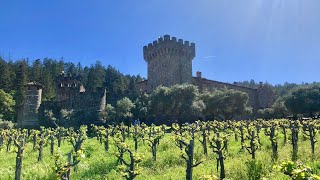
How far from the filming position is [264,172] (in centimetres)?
988

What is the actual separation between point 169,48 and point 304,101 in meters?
23.5

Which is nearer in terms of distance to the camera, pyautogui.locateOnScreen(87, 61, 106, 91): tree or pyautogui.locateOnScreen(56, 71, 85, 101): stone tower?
pyautogui.locateOnScreen(56, 71, 85, 101): stone tower

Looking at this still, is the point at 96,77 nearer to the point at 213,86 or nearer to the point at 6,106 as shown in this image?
the point at 6,106

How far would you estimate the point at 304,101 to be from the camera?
1852 inches

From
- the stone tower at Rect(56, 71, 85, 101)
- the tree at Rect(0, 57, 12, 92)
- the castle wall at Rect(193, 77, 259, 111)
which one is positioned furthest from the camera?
the tree at Rect(0, 57, 12, 92)

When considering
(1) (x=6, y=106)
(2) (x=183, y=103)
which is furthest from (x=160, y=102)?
(1) (x=6, y=106)

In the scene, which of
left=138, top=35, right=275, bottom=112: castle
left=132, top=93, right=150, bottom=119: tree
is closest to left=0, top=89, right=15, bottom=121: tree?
left=132, top=93, right=150, bottom=119: tree

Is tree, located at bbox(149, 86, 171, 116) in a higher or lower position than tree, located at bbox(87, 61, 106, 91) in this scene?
lower

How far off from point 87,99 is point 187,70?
2008 centimetres

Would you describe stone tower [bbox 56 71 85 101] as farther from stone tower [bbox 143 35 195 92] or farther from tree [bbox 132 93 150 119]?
stone tower [bbox 143 35 195 92]

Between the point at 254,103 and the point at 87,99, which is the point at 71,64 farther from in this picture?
the point at 254,103

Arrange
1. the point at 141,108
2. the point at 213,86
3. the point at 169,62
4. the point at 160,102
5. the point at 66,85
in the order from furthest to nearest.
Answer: the point at 213,86 → the point at 169,62 → the point at 66,85 → the point at 141,108 → the point at 160,102

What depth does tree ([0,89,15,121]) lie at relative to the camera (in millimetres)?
52969

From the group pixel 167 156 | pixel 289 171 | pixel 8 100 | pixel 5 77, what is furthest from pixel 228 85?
Result: pixel 289 171
